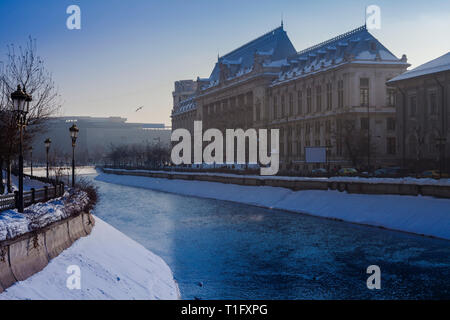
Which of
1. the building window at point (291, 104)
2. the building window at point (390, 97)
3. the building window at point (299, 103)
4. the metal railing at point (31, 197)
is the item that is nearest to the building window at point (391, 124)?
the building window at point (390, 97)

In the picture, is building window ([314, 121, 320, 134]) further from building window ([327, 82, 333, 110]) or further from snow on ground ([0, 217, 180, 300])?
snow on ground ([0, 217, 180, 300])

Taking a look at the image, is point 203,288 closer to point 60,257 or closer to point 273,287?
point 273,287

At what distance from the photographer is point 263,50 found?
97.0m

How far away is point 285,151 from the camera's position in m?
Result: 82.9

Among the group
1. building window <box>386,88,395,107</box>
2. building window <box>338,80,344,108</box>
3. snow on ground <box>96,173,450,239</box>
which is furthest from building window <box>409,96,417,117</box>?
building window <box>338,80,344,108</box>

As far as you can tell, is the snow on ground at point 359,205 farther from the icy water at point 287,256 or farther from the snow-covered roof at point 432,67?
the snow-covered roof at point 432,67

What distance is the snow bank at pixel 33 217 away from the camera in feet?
38.6

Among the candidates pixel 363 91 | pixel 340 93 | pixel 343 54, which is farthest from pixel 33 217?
pixel 343 54

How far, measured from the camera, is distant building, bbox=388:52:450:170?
153 feet

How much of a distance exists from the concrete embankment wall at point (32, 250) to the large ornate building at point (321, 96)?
4819 centimetres

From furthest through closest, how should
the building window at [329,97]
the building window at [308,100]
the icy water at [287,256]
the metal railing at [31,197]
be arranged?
1. the building window at [308,100]
2. the building window at [329,97]
3. the icy water at [287,256]
4. the metal railing at [31,197]

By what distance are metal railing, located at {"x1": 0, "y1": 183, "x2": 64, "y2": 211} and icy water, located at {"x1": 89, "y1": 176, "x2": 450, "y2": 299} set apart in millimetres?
4661

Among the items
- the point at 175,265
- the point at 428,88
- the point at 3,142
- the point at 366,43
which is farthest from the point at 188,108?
the point at 175,265
